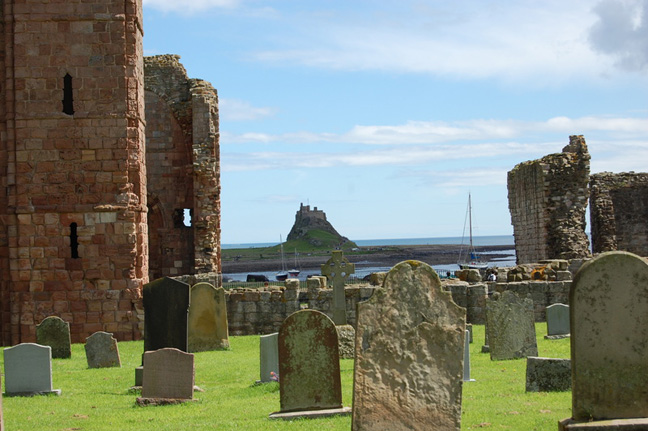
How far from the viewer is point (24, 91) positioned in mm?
20672

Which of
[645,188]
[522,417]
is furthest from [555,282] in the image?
[645,188]

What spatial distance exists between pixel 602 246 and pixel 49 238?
23816mm

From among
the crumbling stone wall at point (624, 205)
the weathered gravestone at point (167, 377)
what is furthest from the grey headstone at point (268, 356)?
the crumbling stone wall at point (624, 205)

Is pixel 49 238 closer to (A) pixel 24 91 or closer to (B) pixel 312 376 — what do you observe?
(A) pixel 24 91

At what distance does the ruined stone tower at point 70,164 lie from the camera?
20641 mm

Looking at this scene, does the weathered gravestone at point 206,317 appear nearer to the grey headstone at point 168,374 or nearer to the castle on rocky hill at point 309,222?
the grey headstone at point 168,374

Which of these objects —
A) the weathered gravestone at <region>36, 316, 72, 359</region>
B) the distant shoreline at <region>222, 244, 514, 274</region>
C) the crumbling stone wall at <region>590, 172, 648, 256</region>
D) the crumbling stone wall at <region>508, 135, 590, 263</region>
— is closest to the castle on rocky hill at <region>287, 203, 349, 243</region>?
the distant shoreline at <region>222, 244, 514, 274</region>

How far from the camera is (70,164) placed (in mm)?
20625

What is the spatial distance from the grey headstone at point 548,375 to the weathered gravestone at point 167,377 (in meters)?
4.10

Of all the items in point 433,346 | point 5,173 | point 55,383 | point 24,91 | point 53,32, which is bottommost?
point 55,383

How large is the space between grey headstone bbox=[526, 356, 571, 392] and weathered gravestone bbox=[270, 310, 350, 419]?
2441 mm

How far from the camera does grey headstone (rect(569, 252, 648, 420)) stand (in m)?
8.01

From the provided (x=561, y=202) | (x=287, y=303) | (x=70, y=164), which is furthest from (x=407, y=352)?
(x=561, y=202)

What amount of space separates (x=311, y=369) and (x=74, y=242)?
12200 millimetres
